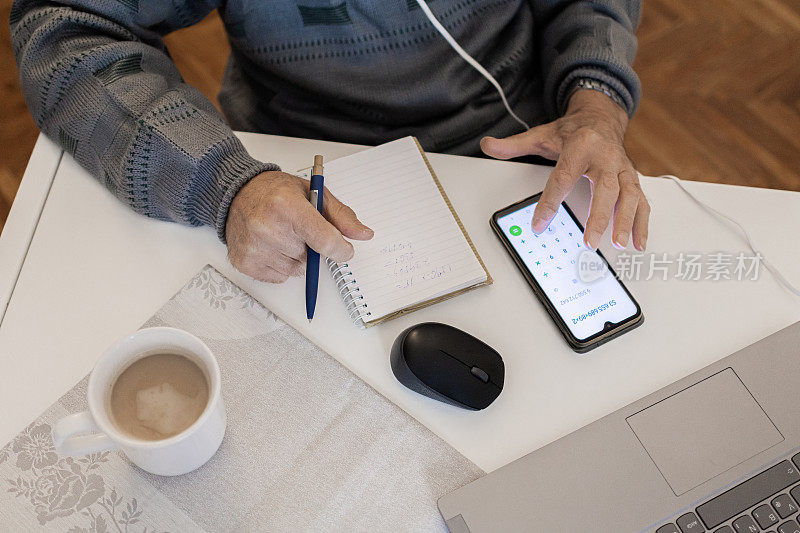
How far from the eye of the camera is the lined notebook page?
0.66m

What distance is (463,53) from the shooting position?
84cm

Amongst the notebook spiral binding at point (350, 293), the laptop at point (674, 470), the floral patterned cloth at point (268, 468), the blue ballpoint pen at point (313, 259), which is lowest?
the laptop at point (674, 470)

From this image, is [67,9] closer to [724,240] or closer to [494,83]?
[494,83]

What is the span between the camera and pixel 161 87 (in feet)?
2.35

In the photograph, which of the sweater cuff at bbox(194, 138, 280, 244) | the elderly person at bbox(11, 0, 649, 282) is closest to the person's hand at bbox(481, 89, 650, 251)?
the elderly person at bbox(11, 0, 649, 282)

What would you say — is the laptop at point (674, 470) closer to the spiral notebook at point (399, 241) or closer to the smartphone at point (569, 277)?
the smartphone at point (569, 277)

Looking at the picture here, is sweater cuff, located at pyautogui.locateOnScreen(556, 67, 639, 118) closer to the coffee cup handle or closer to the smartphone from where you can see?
the smartphone

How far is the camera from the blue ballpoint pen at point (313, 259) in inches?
25.5

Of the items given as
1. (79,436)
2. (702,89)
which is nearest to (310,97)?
(79,436)

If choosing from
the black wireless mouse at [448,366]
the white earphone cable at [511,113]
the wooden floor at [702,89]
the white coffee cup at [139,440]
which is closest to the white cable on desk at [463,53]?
the white earphone cable at [511,113]

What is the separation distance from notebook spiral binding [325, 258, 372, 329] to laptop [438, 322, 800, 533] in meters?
0.19

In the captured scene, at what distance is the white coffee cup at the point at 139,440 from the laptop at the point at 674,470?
8.5 inches

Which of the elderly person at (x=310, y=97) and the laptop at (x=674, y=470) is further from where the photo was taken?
the elderly person at (x=310, y=97)

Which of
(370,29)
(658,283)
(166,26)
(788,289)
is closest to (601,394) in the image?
(658,283)
